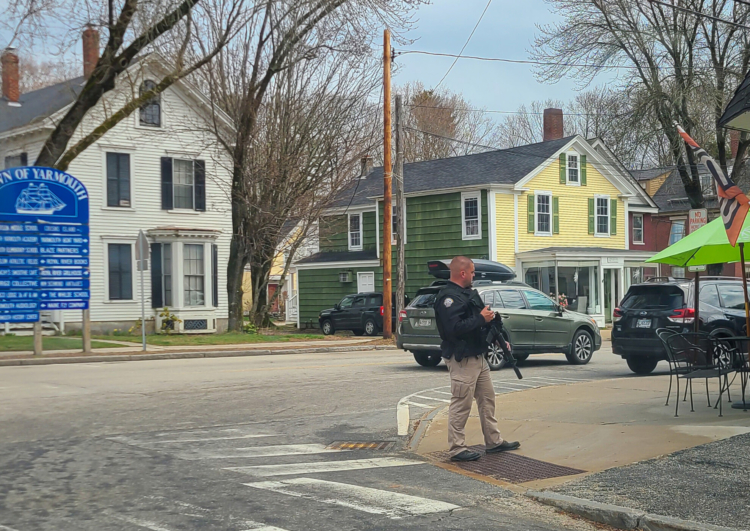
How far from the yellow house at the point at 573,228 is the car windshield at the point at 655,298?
742 inches

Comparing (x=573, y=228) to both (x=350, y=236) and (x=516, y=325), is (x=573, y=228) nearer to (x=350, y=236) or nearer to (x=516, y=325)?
(x=350, y=236)

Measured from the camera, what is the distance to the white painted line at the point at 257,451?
8.57 metres

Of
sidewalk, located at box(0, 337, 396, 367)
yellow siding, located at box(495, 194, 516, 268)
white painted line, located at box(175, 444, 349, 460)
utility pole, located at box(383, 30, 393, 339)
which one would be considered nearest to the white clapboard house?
sidewalk, located at box(0, 337, 396, 367)

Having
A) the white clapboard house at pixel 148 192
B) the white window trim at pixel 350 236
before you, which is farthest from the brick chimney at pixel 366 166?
the white clapboard house at pixel 148 192

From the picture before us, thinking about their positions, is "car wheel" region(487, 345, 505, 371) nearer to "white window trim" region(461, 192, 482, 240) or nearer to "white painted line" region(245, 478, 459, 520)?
"white painted line" region(245, 478, 459, 520)

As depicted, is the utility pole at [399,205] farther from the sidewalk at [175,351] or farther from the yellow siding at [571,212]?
the yellow siding at [571,212]

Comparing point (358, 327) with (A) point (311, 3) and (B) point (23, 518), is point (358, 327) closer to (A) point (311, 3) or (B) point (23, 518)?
(A) point (311, 3)

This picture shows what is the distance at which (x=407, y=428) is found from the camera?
1039cm

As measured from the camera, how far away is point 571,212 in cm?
3891

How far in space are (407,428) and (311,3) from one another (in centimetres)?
1745

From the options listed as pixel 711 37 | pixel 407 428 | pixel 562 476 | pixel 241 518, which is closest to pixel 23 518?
pixel 241 518

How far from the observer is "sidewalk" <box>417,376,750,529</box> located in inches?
250

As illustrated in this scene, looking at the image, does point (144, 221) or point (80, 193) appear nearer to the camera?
point (80, 193)

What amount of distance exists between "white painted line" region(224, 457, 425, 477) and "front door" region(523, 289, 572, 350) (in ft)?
32.1
